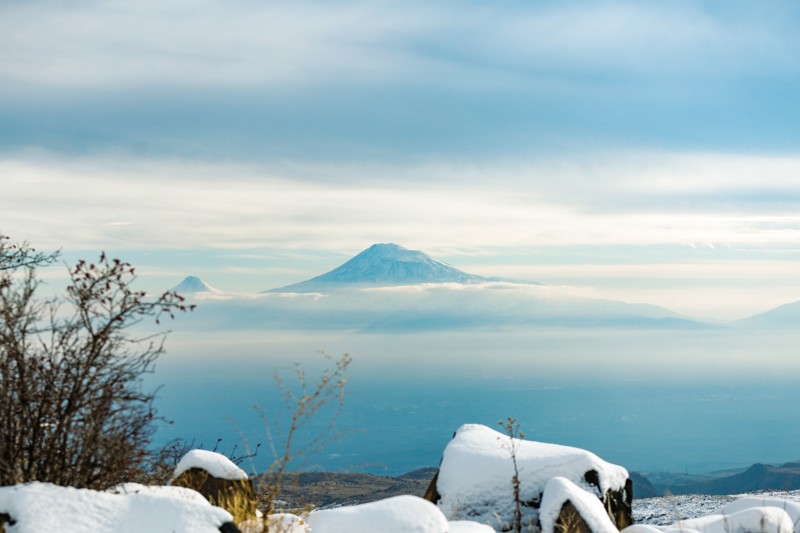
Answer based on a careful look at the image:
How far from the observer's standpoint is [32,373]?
664cm

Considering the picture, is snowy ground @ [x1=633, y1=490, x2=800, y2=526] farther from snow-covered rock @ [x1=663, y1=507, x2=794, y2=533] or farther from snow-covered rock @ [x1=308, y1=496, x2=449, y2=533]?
snow-covered rock @ [x1=308, y1=496, x2=449, y2=533]

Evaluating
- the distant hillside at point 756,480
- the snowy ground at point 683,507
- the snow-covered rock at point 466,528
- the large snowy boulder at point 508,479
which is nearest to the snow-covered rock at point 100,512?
the snow-covered rock at point 466,528

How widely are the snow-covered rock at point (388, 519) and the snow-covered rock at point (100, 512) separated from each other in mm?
1276

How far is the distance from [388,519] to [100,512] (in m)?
2.35

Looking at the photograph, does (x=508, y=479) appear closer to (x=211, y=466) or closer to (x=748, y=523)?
(x=748, y=523)

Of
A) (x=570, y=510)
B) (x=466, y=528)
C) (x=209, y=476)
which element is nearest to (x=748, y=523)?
(x=570, y=510)

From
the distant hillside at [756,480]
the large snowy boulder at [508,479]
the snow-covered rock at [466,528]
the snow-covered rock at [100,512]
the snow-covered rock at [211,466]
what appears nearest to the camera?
the snow-covered rock at [100,512]

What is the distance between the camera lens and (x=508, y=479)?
32.8 feet

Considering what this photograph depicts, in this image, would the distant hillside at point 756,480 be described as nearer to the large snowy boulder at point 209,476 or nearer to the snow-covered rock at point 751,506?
the snow-covered rock at point 751,506

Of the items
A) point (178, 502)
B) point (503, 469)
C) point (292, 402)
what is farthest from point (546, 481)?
point (178, 502)

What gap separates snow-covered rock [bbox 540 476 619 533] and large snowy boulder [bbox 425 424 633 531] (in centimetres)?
64

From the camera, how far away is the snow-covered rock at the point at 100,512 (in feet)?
17.8

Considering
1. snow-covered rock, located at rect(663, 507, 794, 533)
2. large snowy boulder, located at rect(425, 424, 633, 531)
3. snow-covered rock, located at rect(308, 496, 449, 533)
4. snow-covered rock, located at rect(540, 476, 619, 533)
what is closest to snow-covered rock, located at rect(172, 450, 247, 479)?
snow-covered rock, located at rect(308, 496, 449, 533)

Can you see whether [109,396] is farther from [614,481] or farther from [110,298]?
[614,481]
